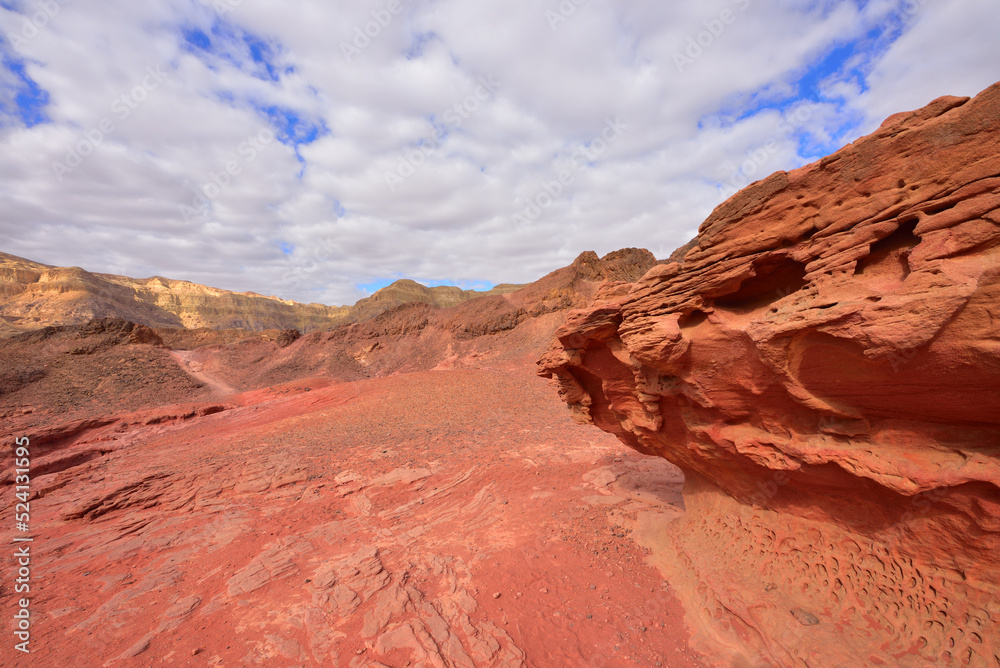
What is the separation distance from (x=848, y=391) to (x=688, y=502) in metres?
4.11

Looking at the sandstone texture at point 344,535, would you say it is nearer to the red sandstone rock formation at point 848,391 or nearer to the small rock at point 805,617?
the small rock at point 805,617

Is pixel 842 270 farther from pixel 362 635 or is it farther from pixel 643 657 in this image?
pixel 362 635

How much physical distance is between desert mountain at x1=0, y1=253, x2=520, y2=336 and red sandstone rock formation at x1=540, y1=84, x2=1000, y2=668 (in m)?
45.0

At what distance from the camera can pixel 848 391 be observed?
3936mm

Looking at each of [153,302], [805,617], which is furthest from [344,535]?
[153,302]

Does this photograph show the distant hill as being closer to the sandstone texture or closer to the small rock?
the sandstone texture

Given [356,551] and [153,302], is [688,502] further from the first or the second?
[153,302]

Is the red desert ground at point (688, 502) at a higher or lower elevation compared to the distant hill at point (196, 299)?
lower

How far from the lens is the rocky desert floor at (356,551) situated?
4.97 metres

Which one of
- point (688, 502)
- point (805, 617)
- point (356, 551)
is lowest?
point (805, 617)

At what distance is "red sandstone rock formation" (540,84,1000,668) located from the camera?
3057mm

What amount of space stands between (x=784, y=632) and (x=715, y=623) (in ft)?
2.65

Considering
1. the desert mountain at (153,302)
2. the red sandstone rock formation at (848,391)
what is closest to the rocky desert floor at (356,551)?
the red sandstone rock formation at (848,391)

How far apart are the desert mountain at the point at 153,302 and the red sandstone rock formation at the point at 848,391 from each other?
45032mm
